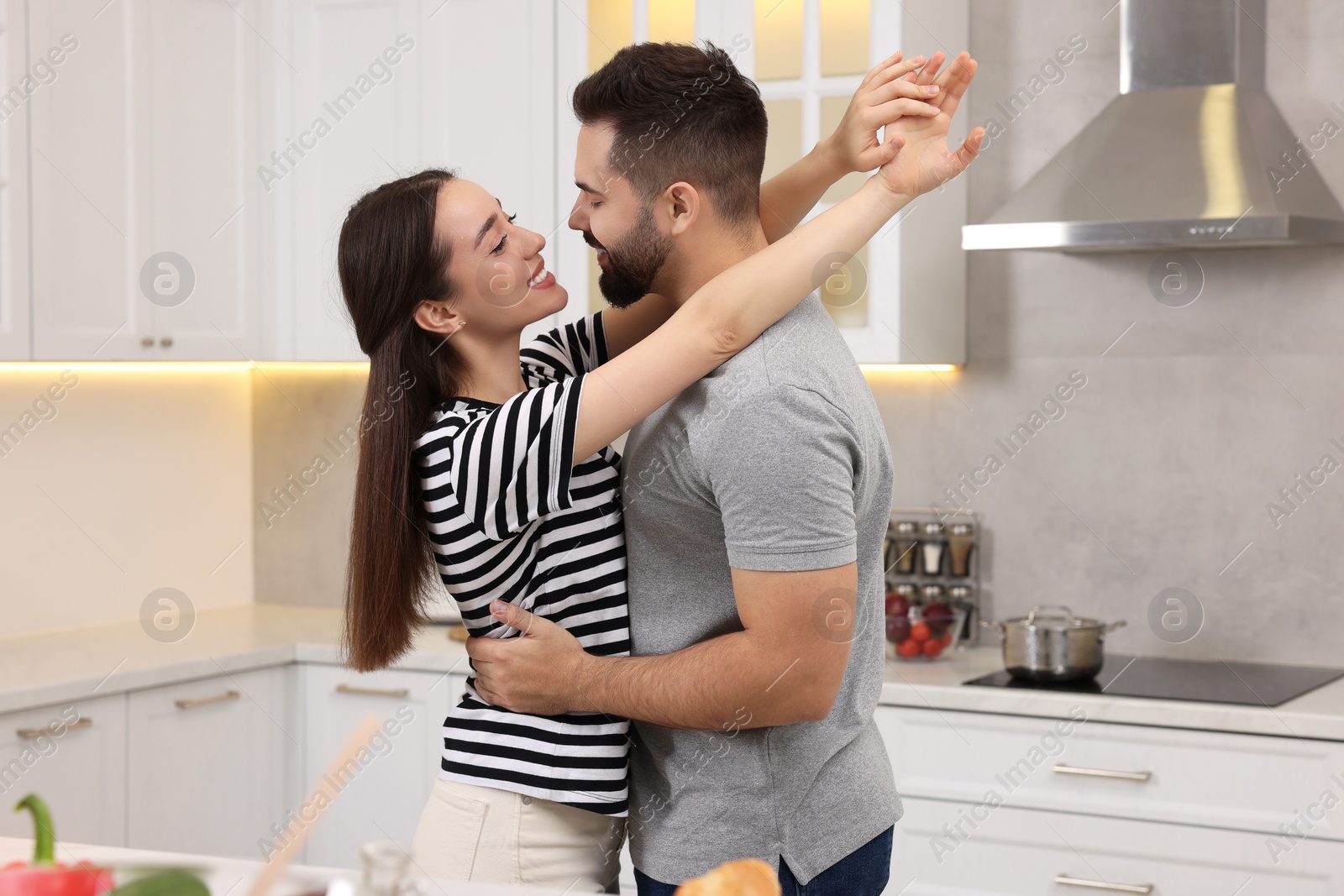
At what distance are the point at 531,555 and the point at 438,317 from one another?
0.84 feet

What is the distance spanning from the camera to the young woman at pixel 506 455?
1194 mm

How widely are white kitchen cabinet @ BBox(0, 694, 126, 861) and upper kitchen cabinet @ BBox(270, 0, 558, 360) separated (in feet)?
3.02

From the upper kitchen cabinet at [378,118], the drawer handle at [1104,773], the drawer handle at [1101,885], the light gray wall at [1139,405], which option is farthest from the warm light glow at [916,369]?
the drawer handle at [1101,885]

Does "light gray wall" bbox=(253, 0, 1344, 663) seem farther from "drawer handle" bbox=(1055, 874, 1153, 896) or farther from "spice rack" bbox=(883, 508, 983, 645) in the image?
"drawer handle" bbox=(1055, 874, 1153, 896)

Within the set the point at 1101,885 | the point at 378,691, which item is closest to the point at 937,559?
the point at 1101,885

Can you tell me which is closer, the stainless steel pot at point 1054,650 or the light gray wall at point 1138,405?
the stainless steel pot at point 1054,650

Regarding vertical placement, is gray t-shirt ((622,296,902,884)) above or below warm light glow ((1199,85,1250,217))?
below

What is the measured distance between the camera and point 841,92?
8.37 feet

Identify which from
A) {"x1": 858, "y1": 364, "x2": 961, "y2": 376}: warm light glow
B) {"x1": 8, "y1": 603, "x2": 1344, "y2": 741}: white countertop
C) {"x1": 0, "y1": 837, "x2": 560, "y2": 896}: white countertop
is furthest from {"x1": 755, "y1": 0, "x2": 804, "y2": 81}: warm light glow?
{"x1": 0, "y1": 837, "x2": 560, "y2": 896}: white countertop

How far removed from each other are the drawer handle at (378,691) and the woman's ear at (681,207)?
1.63 meters

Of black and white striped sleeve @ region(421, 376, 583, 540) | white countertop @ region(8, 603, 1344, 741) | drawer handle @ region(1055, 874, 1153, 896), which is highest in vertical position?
black and white striped sleeve @ region(421, 376, 583, 540)

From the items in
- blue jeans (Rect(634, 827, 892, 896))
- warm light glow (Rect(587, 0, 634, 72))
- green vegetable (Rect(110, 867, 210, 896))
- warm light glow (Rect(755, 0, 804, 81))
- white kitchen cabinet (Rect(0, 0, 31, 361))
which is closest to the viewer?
green vegetable (Rect(110, 867, 210, 896))

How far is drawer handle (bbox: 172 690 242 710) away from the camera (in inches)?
100

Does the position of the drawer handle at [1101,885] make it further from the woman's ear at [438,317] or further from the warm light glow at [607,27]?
the warm light glow at [607,27]
